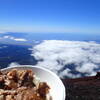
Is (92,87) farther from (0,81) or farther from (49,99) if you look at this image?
(0,81)

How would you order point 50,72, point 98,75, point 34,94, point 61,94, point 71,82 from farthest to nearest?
point 98,75 < point 71,82 < point 50,72 < point 61,94 < point 34,94

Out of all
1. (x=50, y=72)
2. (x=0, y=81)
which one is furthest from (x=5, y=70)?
(x=50, y=72)

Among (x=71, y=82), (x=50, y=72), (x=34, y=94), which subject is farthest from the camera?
(x=71, y=82)

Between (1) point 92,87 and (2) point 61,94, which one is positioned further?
(1) point 92,87

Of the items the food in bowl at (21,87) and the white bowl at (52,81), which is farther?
the white bowl at (52,81)
